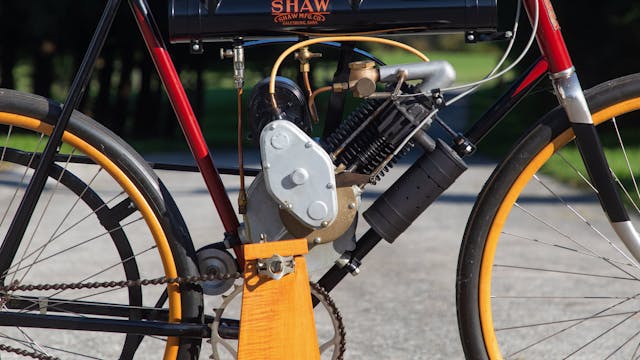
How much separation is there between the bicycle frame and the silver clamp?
12cm

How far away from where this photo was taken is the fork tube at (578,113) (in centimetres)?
295

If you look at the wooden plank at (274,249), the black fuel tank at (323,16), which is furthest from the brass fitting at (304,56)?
the wooden plank at (274,249)

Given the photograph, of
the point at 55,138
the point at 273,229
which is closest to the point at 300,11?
the point at 273,229

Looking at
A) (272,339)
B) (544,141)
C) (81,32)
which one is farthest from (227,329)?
(81,32)

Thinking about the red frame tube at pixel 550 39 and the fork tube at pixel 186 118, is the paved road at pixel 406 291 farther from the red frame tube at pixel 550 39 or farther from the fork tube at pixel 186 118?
the red frame tube at pixel 550 39

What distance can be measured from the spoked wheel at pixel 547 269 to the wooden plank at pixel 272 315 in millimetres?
429

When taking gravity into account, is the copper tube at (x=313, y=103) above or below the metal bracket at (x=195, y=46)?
below

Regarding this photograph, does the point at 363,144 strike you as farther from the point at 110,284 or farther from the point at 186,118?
the point at 110,284

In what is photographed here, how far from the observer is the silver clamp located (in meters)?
2.92

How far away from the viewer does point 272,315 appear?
2967mm

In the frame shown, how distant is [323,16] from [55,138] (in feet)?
2.53

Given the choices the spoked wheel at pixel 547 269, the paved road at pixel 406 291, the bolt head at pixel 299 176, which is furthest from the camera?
the paved road at pixel 406 291

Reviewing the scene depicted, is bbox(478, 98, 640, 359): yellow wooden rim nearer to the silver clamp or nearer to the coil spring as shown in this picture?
the coil spring

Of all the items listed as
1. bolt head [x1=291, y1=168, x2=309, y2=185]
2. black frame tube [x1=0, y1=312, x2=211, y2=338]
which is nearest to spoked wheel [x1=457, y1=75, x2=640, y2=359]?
bolt head [x1=291, y1=168, x2=309, y2=185]
